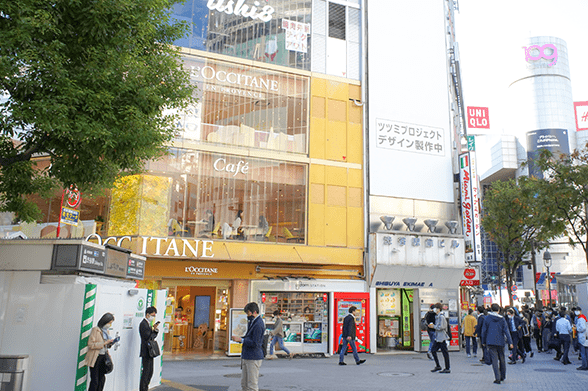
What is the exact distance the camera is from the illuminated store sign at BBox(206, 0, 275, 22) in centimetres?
2038

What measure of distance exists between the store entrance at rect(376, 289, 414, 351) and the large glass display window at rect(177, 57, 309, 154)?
7.26 metres

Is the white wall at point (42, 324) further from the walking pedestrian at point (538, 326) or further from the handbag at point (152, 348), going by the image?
the walking pedestrian at point (538, 326)

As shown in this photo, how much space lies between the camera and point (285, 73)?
21.0 m

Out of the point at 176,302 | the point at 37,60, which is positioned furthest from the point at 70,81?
the point at 176,302

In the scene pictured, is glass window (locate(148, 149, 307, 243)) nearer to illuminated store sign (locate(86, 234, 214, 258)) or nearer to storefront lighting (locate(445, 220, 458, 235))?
illuminated store sign (locate(86, 234, 214, 258))

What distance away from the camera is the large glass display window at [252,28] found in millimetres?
19984

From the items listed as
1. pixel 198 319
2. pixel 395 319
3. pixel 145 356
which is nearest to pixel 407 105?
pixel 395 319

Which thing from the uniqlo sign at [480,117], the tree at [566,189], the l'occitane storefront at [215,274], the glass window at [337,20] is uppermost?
the uniqlo sign at [480,117]

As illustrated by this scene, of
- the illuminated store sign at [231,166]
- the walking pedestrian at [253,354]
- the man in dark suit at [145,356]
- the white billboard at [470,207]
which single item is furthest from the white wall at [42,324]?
the white billboard at [470,207]

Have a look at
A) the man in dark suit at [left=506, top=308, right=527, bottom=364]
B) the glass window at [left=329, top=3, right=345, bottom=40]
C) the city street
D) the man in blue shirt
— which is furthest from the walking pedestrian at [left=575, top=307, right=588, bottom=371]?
the glass window at [left=329, top=3, right=345, bottom=40]

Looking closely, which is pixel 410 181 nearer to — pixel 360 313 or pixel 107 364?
pixel 360 313

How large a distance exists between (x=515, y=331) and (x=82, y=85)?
1445 cm

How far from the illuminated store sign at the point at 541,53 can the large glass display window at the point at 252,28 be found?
106237 millimetres

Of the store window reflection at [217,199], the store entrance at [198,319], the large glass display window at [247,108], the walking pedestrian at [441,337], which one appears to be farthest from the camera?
the large glass display window at [247,108]
